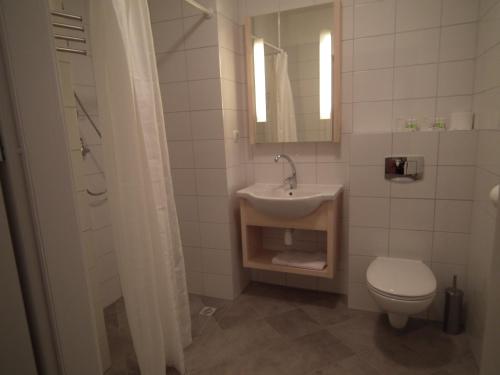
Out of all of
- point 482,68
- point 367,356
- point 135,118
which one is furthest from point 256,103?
point 367,356

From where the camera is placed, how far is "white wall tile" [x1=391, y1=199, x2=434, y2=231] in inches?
76.6

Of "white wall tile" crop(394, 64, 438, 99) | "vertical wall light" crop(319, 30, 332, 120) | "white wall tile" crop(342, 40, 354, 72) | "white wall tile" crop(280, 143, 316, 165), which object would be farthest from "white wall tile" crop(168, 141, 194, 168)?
"white wall tile" crop(394, 64, 438, 99)

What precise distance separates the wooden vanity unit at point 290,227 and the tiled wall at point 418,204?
0.55 feet

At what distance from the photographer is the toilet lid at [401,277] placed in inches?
63.6

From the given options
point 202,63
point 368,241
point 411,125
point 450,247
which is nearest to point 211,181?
point 202,63

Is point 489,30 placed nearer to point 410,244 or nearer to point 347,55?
point 347,55

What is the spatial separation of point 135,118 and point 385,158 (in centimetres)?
150

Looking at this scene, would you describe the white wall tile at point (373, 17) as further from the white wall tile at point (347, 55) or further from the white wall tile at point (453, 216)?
the white wall tile at point (453, 216)

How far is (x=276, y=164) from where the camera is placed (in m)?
2.43

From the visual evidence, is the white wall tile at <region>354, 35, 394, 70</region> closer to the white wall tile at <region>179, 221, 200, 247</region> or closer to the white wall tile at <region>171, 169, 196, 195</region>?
the white wall tile at <region>171, 169, 196, 195</region>

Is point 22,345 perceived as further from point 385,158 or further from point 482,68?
point 482,68

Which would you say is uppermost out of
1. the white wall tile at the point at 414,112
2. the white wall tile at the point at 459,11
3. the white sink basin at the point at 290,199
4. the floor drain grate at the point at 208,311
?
the white wall tile at the point at 459,11

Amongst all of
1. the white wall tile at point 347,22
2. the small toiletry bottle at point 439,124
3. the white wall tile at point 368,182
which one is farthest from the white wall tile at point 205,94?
the small toiletry bottle at point 439,124

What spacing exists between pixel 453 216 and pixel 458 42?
3.42 feet
